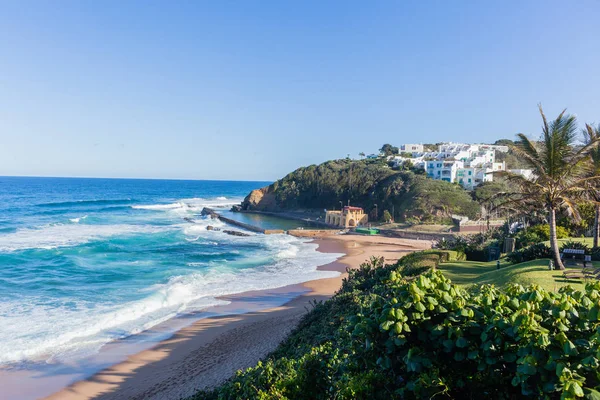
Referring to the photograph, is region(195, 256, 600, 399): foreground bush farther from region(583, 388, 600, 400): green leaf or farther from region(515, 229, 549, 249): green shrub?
region(515, 229, 549, 249): green shrub

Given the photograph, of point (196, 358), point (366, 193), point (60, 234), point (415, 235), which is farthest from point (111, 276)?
point (366, 193)

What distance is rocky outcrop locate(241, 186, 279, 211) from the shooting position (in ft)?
267

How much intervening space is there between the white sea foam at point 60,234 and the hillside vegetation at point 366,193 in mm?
32387

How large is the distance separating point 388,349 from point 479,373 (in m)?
0.91

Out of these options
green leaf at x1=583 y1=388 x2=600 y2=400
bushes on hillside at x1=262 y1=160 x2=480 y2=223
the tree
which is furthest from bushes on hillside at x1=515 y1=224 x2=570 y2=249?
the tree

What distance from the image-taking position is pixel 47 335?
50.3 ft

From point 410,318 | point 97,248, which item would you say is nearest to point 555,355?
point 410,318

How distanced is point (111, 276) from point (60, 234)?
2111cm

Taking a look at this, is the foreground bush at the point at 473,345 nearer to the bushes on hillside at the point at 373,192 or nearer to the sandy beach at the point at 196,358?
the sandy beach at the point at 196,358

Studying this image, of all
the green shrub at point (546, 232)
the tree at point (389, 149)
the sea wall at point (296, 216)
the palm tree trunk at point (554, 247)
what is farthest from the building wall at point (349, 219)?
the tree at point (389, 149)

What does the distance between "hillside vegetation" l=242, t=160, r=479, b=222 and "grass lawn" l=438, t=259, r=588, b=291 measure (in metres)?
38.3

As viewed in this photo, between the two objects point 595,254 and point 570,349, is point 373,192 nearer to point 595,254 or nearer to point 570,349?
point 595,254

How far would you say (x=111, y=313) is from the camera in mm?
17984

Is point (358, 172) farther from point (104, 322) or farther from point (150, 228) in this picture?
point (104, 322)
